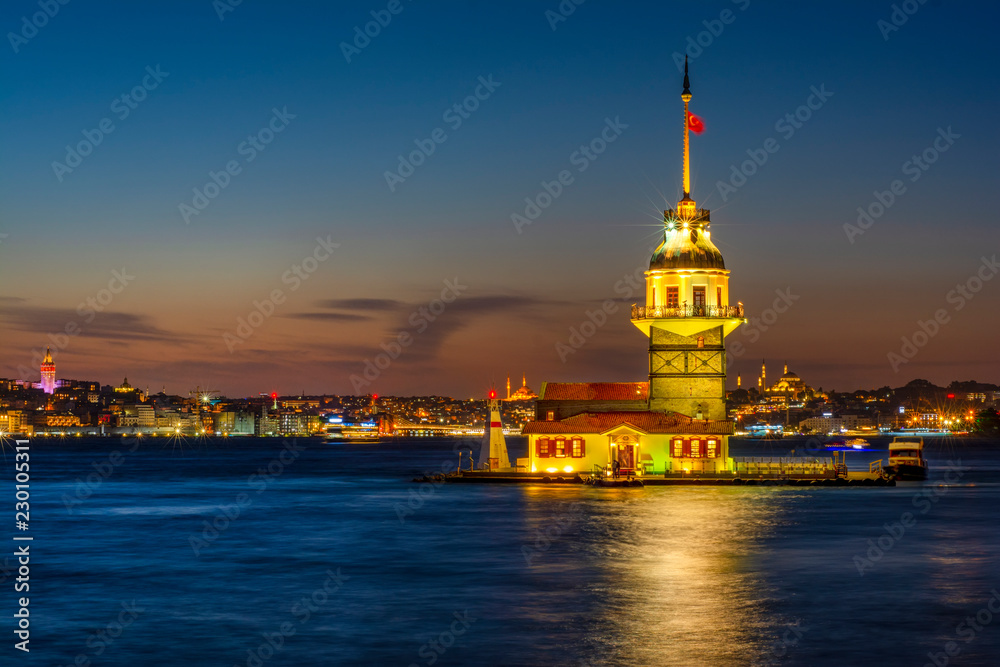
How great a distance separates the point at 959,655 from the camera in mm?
26141

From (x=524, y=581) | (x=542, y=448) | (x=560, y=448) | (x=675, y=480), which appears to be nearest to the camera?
(x=524, y=581)

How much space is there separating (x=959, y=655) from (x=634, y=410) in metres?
43.0

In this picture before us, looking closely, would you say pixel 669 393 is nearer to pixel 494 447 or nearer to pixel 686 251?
pixel 686 251

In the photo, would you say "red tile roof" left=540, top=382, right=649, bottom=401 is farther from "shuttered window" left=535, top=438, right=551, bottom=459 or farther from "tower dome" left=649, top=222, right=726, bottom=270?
"tower dome" left=649, top=222, right=726, bottom=270

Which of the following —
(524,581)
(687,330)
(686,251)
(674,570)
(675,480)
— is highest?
(686,251)

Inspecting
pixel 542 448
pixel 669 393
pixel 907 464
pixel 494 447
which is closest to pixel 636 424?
pixel 669 393

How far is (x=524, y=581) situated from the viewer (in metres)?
36.2

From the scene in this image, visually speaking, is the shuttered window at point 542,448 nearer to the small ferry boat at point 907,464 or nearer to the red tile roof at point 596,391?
the red tile roof at point 596,391

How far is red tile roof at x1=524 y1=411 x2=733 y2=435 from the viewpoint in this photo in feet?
216

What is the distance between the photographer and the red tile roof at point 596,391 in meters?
69.6

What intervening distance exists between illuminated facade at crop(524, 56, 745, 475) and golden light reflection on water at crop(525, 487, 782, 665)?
2.88 metres

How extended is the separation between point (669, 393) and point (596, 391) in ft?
14.0

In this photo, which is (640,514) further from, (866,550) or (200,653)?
(200,653)

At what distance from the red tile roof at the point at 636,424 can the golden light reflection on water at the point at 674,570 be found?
3.42 metres
